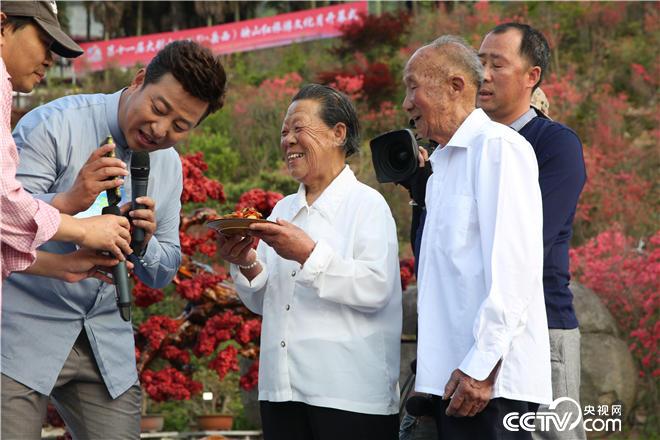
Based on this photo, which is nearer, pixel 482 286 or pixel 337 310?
pixel 482 286

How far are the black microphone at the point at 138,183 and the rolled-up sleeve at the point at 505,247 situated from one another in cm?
95

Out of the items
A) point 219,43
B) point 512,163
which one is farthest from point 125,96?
point 219,43

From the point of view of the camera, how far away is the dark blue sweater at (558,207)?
2.91 meters

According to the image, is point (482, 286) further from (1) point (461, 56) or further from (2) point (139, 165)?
(2) point (139, 165)

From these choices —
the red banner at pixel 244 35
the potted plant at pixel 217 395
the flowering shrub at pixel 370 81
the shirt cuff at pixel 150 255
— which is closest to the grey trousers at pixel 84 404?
the shirt cuff at pixel 150 255

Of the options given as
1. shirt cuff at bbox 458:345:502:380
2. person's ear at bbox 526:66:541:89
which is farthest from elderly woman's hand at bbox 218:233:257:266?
person's ear at bbox 526:66:541:89

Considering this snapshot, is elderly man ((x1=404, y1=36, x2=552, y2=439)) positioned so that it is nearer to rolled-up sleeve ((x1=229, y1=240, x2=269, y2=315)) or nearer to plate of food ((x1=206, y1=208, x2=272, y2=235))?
plate of food ((x1=206, y1=208, x2=272, y2=235))

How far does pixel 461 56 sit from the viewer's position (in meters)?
2.85

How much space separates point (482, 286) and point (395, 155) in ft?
2.95

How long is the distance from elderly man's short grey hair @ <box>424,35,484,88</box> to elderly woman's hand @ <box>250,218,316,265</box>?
2.35 feet

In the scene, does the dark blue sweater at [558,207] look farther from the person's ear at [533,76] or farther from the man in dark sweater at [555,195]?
the person's ear at [533,76]

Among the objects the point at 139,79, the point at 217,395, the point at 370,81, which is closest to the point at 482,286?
the point at 139,79

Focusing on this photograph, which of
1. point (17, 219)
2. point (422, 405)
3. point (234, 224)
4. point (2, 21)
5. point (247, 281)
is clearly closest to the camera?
point (17, 219)

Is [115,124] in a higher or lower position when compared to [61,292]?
higher
